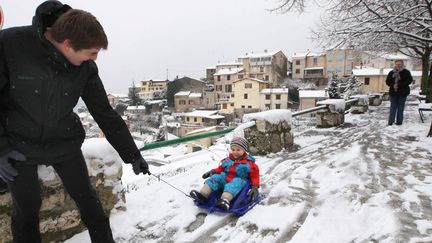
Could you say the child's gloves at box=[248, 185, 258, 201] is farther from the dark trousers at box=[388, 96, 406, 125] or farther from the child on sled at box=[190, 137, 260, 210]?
the dark trousers at box=[388, 96, 406, 125]

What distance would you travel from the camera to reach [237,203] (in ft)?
10.8

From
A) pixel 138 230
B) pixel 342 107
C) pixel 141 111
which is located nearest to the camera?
pixel 138 230

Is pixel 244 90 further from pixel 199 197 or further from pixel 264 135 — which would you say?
pixel 199 197

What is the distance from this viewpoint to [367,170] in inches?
175

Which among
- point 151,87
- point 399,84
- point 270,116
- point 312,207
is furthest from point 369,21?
point 151,87

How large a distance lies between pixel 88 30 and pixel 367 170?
4427mm

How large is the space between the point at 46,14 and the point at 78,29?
0.28m

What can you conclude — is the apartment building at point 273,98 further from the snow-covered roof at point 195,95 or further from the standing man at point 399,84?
the standing man at point 399,84

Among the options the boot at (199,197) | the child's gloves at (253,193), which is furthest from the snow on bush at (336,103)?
the boot at (199,197)

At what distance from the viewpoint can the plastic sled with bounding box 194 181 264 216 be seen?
323cm

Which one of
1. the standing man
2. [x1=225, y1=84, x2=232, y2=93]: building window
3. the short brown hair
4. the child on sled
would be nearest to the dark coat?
the standing man

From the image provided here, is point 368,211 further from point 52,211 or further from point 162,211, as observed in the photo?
point 52,211

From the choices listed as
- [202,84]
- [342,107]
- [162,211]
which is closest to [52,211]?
[162,211]

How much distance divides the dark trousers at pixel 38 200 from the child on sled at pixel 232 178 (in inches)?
49.9
